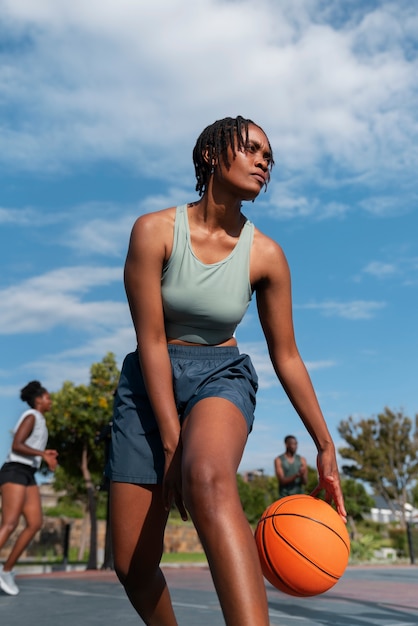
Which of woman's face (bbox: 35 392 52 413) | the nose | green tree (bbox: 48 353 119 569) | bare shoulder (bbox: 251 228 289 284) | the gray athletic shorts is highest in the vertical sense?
green tree (bbox: 48 353 119 569)

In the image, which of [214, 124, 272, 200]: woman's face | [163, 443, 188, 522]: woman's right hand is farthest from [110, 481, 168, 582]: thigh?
[214, 124, 272, 200]: woman's face

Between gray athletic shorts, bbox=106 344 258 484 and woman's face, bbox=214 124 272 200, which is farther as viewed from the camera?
woman's face, bbox=214 124 272 200

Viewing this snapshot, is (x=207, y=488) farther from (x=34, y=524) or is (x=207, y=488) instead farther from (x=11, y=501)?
(x=34, y=524)

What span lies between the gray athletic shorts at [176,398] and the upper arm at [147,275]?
17cm

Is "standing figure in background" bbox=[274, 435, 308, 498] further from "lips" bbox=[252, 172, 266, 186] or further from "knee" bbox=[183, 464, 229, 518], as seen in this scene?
"knee" bbox=[183, 464, 229, 518]

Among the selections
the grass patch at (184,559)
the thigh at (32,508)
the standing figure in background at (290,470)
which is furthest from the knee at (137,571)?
the grass patch at (184,559)

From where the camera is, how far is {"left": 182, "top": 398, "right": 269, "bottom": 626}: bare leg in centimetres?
215

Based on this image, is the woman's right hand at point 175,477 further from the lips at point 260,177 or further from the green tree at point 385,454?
the green tree at point 385,454

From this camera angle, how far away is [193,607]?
6.41 metres

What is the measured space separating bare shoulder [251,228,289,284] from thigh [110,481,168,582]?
92 centimetres

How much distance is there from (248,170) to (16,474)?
5357mm

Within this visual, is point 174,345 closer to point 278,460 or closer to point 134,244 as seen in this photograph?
point 134,244

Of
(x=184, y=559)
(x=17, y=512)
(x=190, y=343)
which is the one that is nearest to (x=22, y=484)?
(x=17, y=512)

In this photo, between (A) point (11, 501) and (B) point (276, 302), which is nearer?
(B) point (276, 302)
